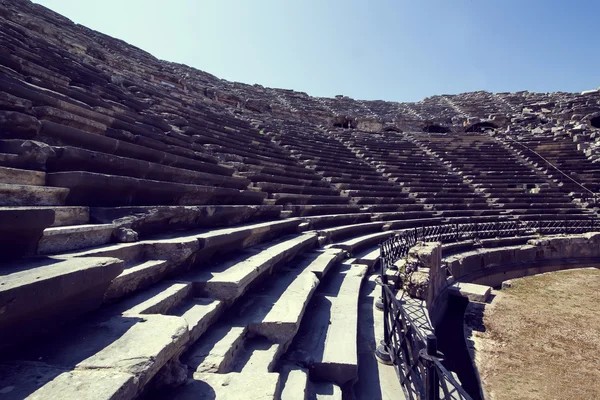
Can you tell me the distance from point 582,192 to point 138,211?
1847cm

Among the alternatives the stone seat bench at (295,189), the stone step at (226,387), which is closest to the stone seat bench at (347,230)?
the stone seat bench at (295,189)

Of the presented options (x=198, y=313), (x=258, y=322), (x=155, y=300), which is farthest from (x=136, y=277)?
(x=258, y=322)

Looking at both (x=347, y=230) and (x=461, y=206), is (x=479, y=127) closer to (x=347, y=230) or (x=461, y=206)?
(x=461, y=206)

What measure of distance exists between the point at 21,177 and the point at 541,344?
291 inches

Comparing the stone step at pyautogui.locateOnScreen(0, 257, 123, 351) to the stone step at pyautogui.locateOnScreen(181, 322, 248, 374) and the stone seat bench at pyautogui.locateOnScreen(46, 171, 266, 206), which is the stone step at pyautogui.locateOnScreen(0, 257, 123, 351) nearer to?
the stone step at pyautogui.locateOnScreen(181, 322, 248, 374)

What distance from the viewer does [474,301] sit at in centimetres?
734

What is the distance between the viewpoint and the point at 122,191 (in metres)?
3.70

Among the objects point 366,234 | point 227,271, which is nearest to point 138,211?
point 227,271

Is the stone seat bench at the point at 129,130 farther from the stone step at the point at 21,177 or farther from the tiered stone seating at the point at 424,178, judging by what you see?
the tiered stone seating at the point at 424,178

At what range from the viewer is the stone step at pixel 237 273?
2982 millimetres

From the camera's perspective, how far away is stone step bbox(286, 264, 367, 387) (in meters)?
2.71

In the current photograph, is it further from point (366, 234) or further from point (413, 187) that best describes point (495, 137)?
point (366, 234)

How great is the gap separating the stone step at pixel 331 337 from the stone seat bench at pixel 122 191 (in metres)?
2.40

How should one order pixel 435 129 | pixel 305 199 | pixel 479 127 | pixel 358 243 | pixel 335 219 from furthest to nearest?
pixel 435 129
pixel 479 127
pixel 305 199
pixel 335 219
pixel 358 243
